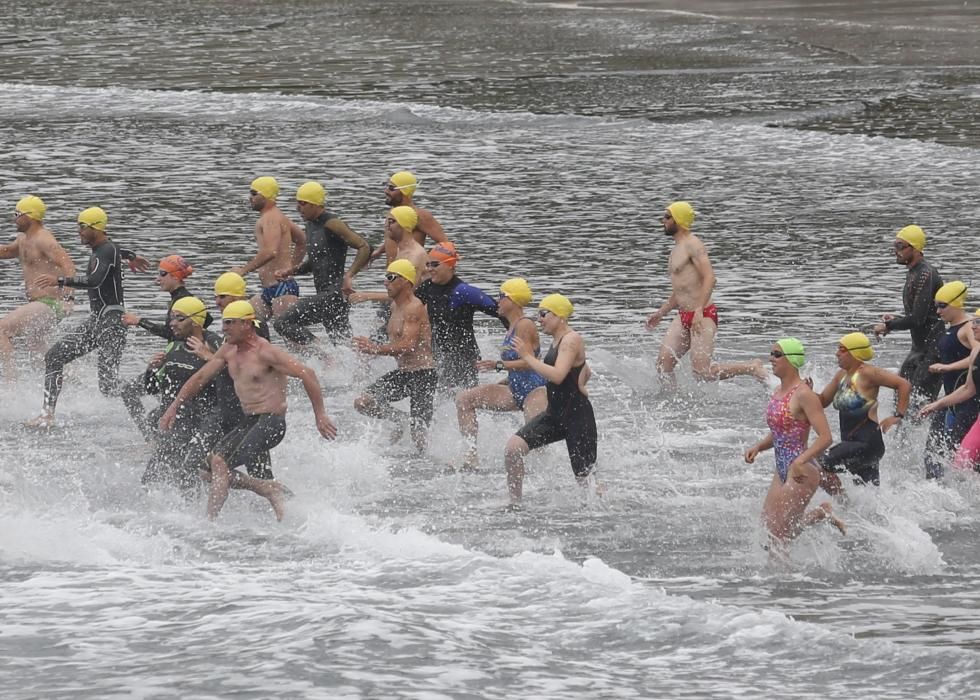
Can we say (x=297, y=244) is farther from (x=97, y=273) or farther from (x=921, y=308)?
(x=921, y=308)

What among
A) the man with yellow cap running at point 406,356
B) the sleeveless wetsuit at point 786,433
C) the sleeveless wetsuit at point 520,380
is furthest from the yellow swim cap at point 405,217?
the sleeveless wetsuit at point 786,433

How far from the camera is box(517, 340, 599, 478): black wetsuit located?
1291 centimetres

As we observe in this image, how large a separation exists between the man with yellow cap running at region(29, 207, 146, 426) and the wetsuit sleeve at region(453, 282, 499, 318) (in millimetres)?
2880

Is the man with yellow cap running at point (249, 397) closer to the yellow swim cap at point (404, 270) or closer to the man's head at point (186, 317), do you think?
the man's head at point (186, 317)

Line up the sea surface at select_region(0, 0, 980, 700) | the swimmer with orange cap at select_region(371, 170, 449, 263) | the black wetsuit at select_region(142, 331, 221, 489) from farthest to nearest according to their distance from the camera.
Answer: the swimmer with orange cap at select_region(371, 170, 449, 263) → the black wetsuit at select_region(142, 331, 221, 489) → the sea surface at select_region(0, 0, 980, 700)

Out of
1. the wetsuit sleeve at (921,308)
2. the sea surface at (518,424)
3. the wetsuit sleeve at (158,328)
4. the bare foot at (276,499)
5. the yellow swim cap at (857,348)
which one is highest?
the yellow swim cap at (857,348)

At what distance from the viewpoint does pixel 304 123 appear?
31.0 meters

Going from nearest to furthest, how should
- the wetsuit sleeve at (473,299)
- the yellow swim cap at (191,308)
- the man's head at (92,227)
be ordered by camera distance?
the yellow swim cap at (191,308), the wetsuit sleeve at (473,299), the man's head at (92,227)

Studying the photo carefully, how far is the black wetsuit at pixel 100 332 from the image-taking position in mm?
15159

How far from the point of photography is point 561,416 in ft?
42.4

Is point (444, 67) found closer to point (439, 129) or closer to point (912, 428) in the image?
point (439, 129)

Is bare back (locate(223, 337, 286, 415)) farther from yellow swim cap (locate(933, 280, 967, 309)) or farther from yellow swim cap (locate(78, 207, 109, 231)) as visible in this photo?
yellow swim cap (locate(933, 280, 967, 309))

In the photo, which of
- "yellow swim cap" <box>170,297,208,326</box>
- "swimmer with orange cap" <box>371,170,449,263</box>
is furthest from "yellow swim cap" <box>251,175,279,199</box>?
"yellow swim cap" <box>170,297,208,326</box>

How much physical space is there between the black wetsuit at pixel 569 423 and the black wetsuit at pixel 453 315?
1706 millimetres
